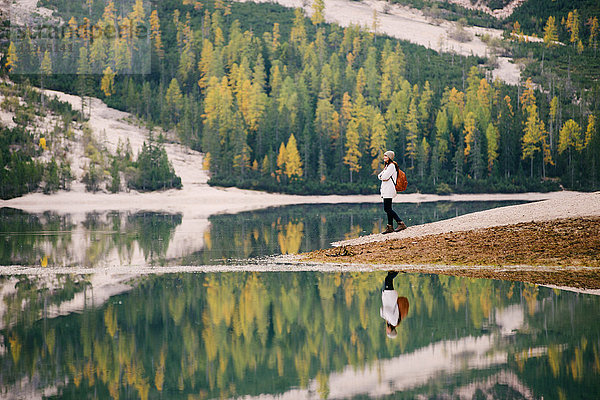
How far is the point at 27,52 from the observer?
112 meters

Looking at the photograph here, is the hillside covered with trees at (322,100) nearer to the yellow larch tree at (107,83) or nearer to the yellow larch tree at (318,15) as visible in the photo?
the yellow larch tree at (107,83)

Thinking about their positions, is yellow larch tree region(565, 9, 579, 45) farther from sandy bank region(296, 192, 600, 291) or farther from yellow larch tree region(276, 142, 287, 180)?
sandy bank region(296, 192, 600, 291)

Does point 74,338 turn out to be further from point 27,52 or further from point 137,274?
point 27,52

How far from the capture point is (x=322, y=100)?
96.8 m

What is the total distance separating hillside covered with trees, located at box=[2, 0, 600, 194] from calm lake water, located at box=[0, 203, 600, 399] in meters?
69.9

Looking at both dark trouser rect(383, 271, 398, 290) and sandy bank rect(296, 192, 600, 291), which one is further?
sandy bank rect(296, 192, 600, 291)

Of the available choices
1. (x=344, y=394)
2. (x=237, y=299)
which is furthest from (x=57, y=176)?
(x=344, y=394)

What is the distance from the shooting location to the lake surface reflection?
355 inches

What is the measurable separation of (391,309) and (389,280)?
3.17 metres

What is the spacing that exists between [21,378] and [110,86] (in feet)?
351

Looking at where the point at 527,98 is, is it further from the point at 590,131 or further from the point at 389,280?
the point at 389,280

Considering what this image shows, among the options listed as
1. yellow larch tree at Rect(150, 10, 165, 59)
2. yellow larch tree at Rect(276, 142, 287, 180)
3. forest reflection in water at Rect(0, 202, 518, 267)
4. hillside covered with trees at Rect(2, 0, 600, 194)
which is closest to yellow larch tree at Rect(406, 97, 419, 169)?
hillside covered with trees at Rect(2, 0, 600, 194)

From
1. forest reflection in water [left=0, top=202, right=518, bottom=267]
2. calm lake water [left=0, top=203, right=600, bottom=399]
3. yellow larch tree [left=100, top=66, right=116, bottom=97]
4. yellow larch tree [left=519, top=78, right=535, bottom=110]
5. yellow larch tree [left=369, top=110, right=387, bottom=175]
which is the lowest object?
forest reflection in water [left=0, top=202, right=518, bottom=267]

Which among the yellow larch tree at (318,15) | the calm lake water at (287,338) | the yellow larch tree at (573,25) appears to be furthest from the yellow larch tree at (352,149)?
the calm lake water at (287,338)
